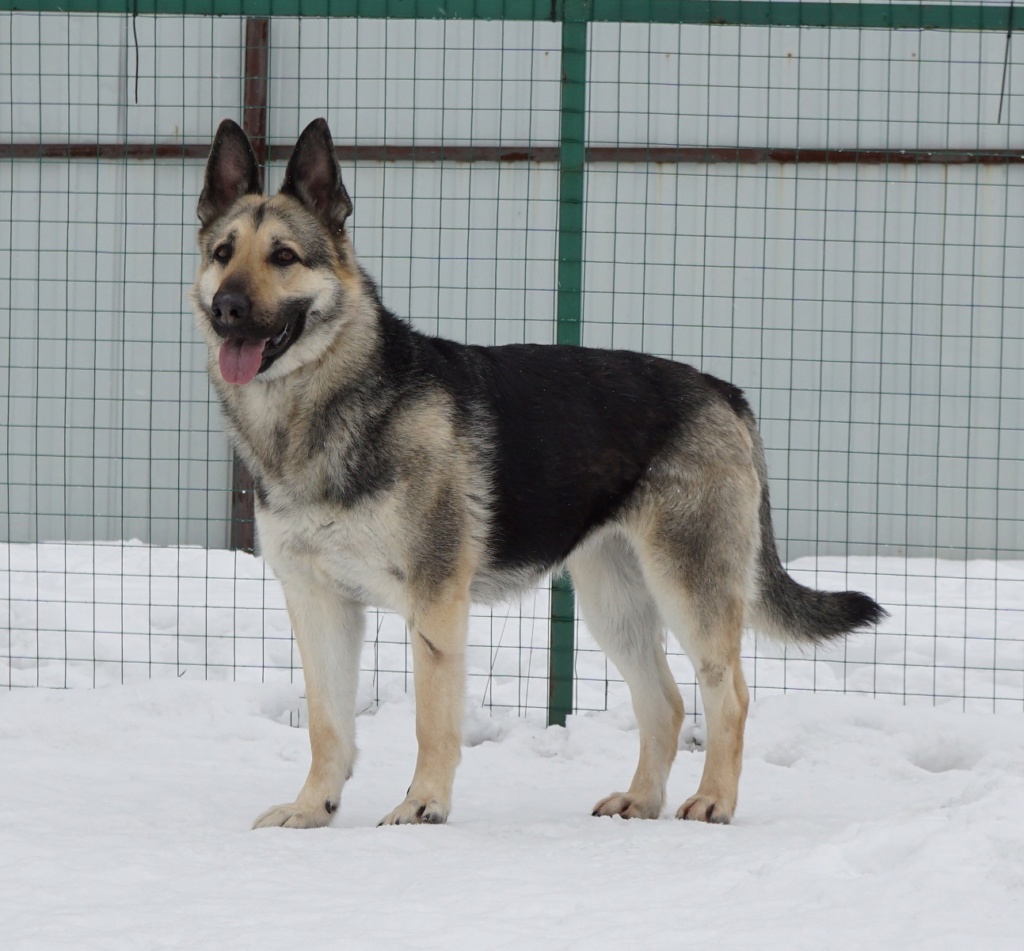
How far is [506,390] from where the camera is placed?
386 cm

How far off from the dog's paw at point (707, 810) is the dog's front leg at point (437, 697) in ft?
2.52

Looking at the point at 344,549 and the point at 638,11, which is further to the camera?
the point at 638,11

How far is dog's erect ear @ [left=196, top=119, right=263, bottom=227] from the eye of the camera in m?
3.69

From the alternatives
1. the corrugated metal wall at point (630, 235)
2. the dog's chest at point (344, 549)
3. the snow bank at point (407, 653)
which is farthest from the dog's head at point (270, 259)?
the corrugated metal wall at point (630, 235)

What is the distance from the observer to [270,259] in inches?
136

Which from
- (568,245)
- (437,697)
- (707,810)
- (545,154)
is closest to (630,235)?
(545,154)

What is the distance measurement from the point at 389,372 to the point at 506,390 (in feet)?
1.37

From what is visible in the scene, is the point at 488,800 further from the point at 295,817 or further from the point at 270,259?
the point at 270,259

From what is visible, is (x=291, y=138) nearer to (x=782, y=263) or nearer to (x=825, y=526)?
(x=782, y=263)

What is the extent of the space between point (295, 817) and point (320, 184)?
1.90 metres

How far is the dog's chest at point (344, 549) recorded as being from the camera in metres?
3.44

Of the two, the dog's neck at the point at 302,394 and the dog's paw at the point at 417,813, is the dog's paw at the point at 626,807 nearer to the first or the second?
the dog's paw at the point at 417,813

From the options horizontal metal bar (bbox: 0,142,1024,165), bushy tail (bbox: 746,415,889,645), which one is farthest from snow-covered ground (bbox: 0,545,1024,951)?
horizontal metal bar (bbox: 0,142,1024,165)

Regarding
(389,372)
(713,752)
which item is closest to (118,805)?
(389,372)
